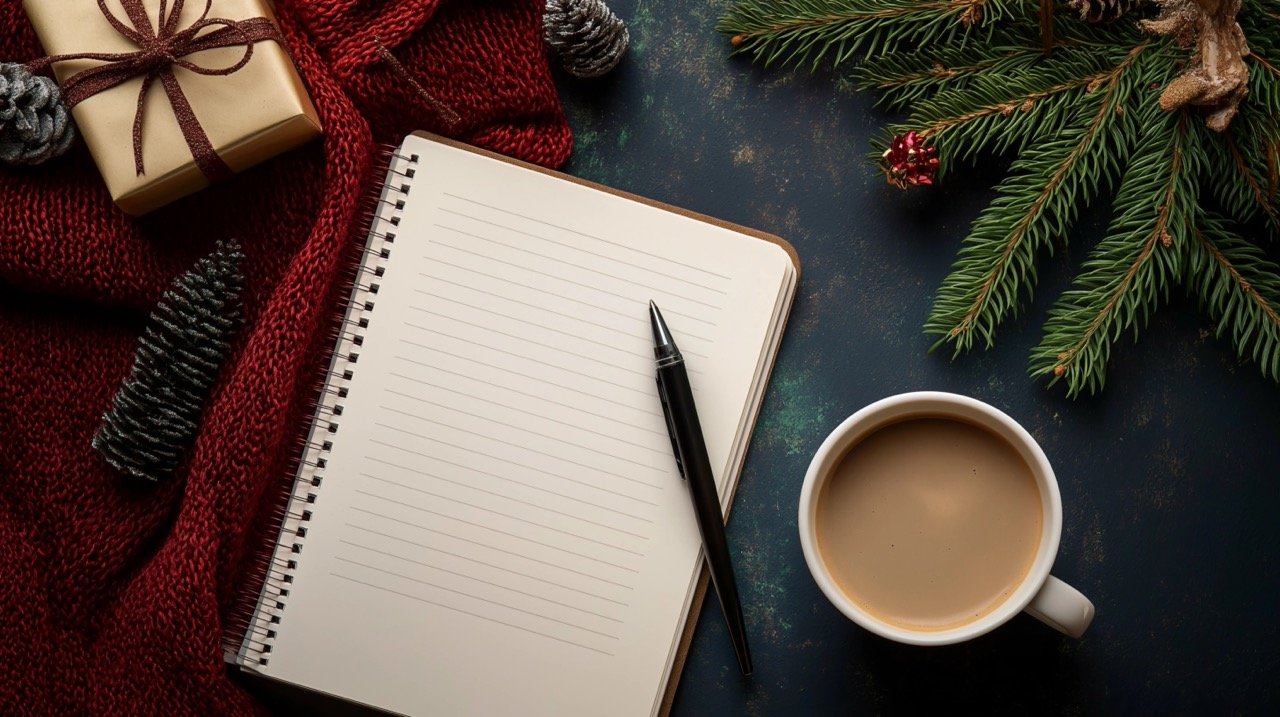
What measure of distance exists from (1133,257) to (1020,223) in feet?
0.30

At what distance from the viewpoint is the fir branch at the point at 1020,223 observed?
2.31 ft

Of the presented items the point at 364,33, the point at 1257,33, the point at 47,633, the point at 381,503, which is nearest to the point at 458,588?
the point at 381,503

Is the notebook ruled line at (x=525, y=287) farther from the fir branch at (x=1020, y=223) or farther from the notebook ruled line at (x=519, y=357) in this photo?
the fir branch at (x=1020, y=223)

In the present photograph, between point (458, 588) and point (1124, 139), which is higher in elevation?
point (1124, 139)

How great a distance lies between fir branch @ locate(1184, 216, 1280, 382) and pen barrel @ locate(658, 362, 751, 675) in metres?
0.42

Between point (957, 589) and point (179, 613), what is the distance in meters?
0.62

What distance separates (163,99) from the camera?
70cm

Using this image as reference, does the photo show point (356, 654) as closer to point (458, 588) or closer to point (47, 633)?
point (458, 588)

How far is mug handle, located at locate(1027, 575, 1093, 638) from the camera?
659 mm

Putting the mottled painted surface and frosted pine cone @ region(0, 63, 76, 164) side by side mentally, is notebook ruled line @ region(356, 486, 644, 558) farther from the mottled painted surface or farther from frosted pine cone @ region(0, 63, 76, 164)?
frosted pine cone @ region(0, 63, 76, 164)

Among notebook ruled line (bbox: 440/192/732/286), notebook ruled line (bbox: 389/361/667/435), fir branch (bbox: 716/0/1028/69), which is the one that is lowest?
notebook ruled line (bbox: 389/361/667/435)

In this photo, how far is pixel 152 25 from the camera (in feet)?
2.30

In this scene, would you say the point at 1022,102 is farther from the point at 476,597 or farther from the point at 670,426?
the point at 476,597

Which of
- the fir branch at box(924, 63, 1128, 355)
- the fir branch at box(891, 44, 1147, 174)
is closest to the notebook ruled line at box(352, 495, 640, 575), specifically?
the fir branch at box(924, 63, 1128, 355)
